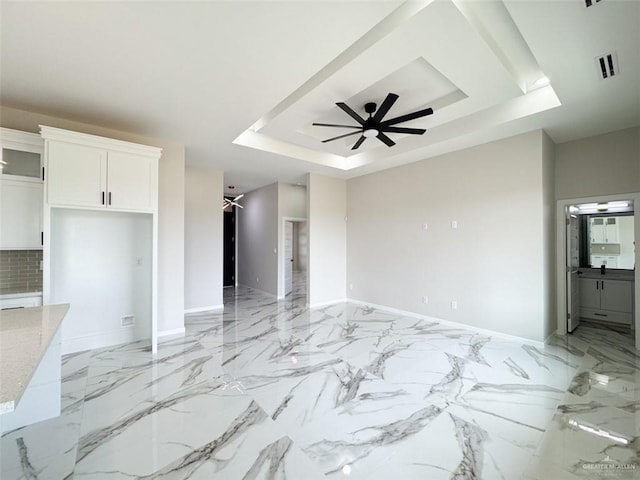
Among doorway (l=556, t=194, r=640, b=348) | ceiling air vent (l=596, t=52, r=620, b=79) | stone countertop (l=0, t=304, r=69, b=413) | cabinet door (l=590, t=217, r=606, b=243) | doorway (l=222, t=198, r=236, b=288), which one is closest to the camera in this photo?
stone countertop (l=0, t=304, r=69, b=413)

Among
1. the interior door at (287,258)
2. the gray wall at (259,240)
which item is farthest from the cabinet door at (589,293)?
the gray wall at (259,240)

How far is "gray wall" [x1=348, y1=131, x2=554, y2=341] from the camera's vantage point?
3717 millimetres

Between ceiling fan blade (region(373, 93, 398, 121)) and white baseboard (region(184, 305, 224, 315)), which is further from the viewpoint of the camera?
white baseboard (region(184, 305, 224, 315))

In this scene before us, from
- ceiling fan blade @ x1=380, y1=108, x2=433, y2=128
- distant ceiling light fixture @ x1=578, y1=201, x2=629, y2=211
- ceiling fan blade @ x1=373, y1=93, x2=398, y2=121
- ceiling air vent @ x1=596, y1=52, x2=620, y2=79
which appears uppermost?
ceiling air vent @ x1=596, y1=52, x2=620, y2=79

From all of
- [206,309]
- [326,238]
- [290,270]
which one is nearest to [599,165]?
[326,238]

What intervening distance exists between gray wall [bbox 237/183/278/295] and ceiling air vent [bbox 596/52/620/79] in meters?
5.73

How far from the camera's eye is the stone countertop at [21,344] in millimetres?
965

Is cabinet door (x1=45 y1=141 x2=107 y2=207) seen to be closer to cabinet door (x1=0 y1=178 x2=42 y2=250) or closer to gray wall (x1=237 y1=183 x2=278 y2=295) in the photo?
cabinet door (x1=0 y1=178 x2=42 y2=250)

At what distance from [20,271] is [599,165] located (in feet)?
24.8

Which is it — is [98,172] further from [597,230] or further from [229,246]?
[597,230]

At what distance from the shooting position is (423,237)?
494 cm

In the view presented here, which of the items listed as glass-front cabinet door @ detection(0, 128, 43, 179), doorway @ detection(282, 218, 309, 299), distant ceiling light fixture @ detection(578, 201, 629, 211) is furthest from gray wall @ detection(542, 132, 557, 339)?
Answer: glass-front cabinet door @ detection(0, 128, 43, 179)

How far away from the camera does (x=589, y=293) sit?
4828mm

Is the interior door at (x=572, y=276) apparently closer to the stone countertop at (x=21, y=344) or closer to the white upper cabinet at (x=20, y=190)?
the stone countertop at (x=21, y=344)
